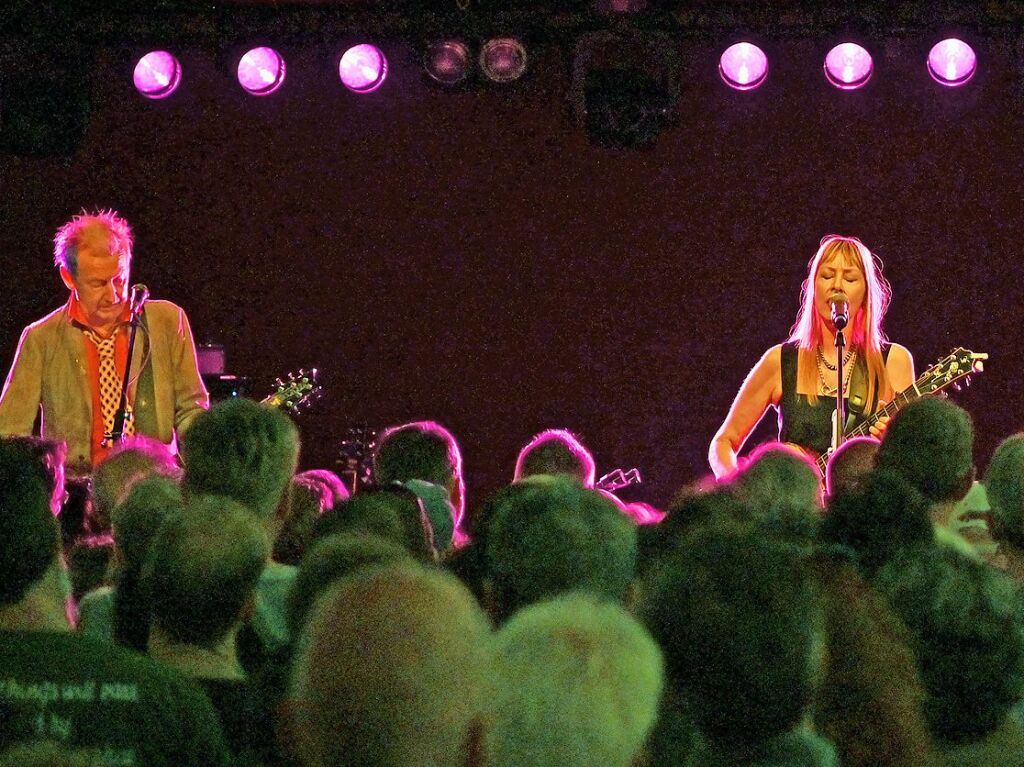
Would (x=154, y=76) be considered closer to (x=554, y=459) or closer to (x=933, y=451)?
(x=554, y=459)

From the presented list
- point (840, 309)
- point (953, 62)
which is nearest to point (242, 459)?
point (840, 309)

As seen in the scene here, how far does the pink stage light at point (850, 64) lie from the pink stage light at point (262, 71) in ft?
11.7

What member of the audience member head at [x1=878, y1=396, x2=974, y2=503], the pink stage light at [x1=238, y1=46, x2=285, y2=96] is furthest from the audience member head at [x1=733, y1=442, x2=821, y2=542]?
the pink stage light at [x1=238, y1=46, x2=285, y2=96]

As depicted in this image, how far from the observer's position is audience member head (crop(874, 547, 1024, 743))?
2295 millimetres

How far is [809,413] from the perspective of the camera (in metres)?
6.36

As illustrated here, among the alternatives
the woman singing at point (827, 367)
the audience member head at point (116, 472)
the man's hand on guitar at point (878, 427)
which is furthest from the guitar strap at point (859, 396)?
the audience member head at point (116, 472)

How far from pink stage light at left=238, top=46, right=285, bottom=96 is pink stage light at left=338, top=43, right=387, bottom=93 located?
431mm

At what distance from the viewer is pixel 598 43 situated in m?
8.17

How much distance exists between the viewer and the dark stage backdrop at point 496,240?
29.8 feet

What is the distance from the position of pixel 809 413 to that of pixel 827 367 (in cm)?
25

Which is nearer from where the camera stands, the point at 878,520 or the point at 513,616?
the point at 513,616

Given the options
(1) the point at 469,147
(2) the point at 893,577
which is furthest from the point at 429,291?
(2) the point at 893,577

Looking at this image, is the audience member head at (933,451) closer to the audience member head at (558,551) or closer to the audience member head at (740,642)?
the audience member head at (558,551)

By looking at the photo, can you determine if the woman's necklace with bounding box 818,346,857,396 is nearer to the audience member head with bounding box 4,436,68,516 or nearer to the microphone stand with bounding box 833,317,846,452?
the microphone stand with bounding box 833,317,846,452
